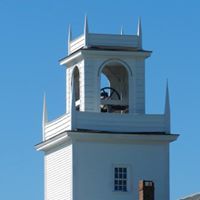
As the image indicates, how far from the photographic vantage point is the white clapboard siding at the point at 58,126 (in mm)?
80688

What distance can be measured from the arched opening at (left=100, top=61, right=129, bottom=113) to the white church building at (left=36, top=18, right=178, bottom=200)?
47mm

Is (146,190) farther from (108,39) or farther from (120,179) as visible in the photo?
(108,39)

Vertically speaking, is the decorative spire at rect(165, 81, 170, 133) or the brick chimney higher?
the decorative spire at rect(165, 81, 170, 133)

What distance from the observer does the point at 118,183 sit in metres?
80.9

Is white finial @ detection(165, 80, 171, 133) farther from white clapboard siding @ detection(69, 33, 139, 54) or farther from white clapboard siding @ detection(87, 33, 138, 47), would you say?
white clapboard siding @ detection(87, 33, 138, 47)

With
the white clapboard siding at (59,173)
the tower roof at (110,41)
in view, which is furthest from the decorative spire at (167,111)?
the white clapboard siding at (59,173)

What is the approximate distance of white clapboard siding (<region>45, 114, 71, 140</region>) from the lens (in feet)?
265

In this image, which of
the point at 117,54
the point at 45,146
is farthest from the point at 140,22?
the point at 45,146

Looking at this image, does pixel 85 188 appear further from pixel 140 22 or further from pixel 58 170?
pixel 140 22

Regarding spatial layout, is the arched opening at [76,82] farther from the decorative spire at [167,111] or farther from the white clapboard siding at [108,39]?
the decorative spire at [167,111]

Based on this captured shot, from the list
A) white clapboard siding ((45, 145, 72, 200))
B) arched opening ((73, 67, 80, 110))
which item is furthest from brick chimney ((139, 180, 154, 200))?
arched opening ((73, 67, 80, 110))

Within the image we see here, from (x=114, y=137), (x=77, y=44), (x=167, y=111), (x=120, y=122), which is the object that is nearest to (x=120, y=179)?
(x=114, y=137)

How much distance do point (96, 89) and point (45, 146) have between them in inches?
159

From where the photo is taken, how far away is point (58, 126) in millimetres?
82000
